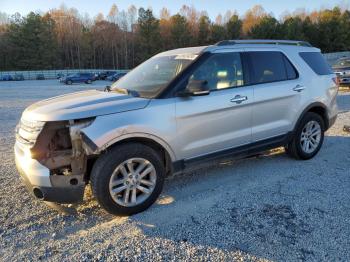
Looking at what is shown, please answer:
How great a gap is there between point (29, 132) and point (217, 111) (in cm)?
220

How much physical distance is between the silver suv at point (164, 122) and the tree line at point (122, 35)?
254 feet

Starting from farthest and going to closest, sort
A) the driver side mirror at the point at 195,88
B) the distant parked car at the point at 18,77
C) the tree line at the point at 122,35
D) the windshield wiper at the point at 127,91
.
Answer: the tree line at the point at 122,35
the distant parked car at the point at 18,77
the windshield wiper at the point at 127,91
the driver side mirror at the point at 195,88

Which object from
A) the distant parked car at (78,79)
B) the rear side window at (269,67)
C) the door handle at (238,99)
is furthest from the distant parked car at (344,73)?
the distant parked car at (78,79)

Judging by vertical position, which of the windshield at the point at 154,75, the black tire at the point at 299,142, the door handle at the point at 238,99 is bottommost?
the black tire at the point at 299,142

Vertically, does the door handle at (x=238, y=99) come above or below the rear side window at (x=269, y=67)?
below

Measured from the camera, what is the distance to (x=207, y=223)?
354 centimetres

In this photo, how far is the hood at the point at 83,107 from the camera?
3.47 metres

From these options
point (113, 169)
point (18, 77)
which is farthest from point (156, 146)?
point (18, 77)

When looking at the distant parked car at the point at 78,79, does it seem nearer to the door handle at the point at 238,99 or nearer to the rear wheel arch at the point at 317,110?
the rear wheel arch at the point at 317,110

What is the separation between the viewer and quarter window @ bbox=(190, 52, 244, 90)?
13.9ft

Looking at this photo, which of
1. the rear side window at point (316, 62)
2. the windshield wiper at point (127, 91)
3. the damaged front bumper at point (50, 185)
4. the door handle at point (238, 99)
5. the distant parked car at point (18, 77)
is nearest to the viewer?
the damaged front bumper at point (50, 185)

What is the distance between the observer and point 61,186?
3.48 metres

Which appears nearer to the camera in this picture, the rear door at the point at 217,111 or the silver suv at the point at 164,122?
the silver suv at the point at 164,122

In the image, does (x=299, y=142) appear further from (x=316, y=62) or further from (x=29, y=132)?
(x=29, y=132)
